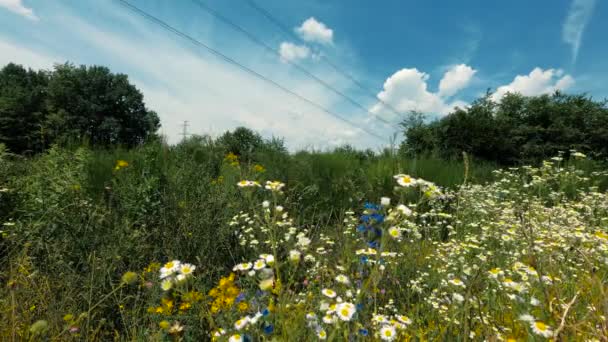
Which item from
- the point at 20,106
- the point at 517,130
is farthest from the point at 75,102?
the point at 517,130

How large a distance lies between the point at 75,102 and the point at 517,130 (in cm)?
3195

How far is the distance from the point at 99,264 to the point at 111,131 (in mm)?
29406

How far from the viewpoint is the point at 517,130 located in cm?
1319

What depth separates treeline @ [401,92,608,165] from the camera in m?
11.6

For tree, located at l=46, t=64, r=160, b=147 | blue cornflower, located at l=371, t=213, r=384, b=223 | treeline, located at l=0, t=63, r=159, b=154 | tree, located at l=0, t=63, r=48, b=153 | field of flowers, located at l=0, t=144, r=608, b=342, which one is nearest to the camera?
field of flowers, located at l=0, t=144, r=608, b=342

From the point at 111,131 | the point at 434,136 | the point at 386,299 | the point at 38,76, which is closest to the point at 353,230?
the point at 386,299

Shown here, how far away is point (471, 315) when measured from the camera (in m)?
1.41

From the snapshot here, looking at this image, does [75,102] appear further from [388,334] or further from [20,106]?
[388,334]

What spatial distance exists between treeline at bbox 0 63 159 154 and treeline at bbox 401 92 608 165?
832 inches

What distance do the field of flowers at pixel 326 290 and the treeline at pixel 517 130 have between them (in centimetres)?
844

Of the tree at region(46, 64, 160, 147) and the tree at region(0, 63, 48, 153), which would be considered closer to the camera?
the tree at region(0, 63, 48, 153)

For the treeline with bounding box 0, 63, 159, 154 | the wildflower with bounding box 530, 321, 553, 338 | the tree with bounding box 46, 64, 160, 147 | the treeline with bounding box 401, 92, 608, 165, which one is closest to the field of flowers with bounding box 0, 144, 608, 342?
the wildflower with bounding box 530, 321, 553, 338

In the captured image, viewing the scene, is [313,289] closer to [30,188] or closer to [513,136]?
[30,188]

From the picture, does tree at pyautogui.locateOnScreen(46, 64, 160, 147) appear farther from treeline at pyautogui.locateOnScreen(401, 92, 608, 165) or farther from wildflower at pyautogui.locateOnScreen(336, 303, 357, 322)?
wildflower at pyautogui.locateOnScreen(336, 303, 357, 322)
